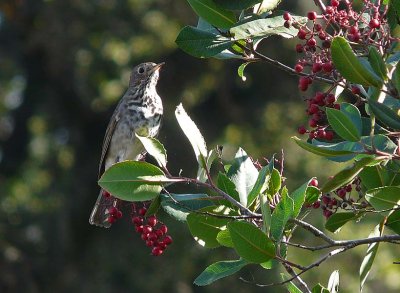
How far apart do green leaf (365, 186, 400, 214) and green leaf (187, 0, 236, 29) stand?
0.66 meters

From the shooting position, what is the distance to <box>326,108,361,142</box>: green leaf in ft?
7.95

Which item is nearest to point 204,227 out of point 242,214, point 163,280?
point 242,214

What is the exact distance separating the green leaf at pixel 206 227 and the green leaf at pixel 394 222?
1.57ft

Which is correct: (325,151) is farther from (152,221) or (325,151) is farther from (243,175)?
(152,221)


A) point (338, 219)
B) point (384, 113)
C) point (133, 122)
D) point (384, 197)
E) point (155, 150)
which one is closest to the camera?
point (384, 113)

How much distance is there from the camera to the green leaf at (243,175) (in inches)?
110

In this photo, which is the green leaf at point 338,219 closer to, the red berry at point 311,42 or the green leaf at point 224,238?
the green leaf at point 224,238

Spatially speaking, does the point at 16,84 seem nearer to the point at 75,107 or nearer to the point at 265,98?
the point at 75,107

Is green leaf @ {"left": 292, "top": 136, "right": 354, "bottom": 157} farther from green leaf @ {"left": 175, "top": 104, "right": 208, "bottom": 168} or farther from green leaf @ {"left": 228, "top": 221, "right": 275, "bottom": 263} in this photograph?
green leaf @ {"left": 175, "top": 104, "right": 208, "bottom": 168}

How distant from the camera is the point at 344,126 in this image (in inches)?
95.7

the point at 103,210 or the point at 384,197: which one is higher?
the point at 384,197

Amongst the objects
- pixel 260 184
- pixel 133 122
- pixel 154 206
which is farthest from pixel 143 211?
pixel 133 122

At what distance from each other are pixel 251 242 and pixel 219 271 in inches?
9.0

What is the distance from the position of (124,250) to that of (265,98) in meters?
2.72
